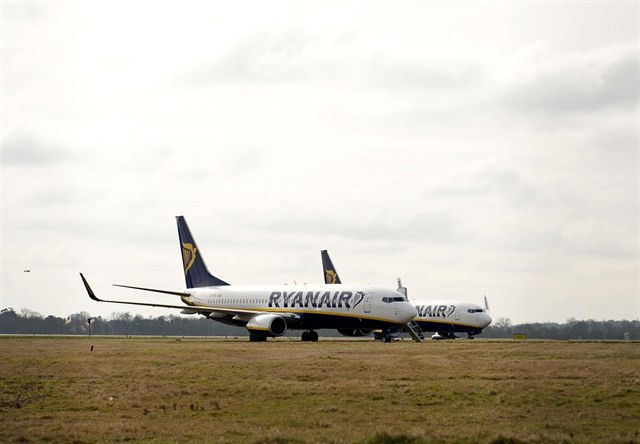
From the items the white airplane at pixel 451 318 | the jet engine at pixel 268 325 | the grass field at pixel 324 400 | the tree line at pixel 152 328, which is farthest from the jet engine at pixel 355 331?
the tree line at pixel 152 328

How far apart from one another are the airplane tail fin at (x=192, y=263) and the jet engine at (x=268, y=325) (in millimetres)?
15457

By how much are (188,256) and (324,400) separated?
219 ft

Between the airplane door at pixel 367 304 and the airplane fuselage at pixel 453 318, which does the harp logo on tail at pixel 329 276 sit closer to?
the airplane fuselage at pixel 453 318

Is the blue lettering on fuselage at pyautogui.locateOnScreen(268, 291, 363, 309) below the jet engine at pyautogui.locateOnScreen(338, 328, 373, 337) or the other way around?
the other way around

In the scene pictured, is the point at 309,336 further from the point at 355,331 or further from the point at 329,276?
the point at 329,276

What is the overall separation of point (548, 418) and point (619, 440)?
151 inches

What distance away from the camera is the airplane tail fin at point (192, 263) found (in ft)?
306

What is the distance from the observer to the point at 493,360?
45000 mm

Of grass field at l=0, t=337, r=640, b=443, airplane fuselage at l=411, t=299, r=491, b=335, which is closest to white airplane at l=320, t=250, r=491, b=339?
airplane fuselage at l=411, t=299, r=491, b=335

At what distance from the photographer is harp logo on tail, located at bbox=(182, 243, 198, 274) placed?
95.1 meters

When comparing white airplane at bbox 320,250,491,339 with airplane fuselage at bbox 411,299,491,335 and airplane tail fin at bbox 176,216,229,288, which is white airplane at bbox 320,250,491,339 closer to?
airplane fuselage at bbox 411,299,491,335

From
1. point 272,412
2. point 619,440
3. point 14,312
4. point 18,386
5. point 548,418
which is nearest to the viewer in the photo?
point 619,440

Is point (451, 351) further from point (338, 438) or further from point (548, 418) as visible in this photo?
point (338, 438)

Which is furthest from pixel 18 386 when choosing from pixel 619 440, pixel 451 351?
pixel 451 351
